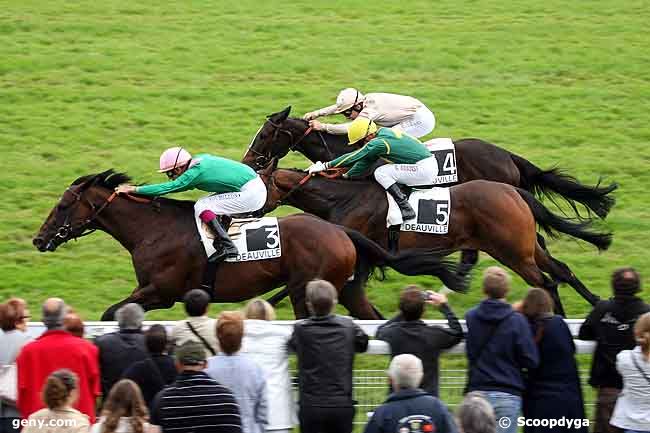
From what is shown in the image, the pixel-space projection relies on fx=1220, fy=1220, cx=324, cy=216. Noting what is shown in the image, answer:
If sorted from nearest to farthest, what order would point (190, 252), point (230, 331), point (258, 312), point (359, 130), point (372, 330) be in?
point (230, 331)
point (258, 312)
point (372, 330)
point (190, 252)
point (359, 130)

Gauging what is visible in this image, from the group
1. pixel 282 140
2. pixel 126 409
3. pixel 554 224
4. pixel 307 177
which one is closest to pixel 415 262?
pixel 307 177

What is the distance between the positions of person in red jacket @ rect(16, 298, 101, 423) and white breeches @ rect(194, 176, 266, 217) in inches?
115

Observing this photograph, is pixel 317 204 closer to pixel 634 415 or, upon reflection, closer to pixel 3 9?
pixel 634 415

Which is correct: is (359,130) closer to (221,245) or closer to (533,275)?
(533,275)

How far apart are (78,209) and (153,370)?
11.1ft

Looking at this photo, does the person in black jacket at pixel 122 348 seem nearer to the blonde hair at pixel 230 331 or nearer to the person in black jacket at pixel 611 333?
the blonde hair at pixel 230 331

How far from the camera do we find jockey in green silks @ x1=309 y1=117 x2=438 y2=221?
979 cm

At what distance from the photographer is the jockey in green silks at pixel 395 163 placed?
979 cm

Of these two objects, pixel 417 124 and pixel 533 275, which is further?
pixel 417 124

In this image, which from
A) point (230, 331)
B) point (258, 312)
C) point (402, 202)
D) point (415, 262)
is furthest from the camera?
point (402, 202)

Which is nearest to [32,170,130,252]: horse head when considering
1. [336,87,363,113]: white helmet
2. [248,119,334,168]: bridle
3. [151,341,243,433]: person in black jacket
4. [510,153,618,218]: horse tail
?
[248,119,334,168]: bridle

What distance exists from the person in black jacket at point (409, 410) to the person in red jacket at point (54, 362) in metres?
1.55

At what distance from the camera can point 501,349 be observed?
245 inches

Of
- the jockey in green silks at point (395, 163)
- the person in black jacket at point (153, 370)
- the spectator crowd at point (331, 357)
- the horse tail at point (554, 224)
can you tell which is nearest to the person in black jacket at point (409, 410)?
the spectator crowd at point (331, 357)
